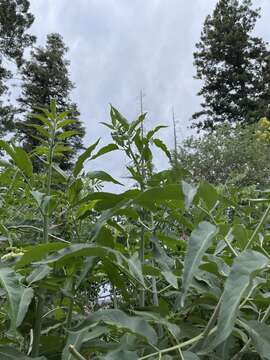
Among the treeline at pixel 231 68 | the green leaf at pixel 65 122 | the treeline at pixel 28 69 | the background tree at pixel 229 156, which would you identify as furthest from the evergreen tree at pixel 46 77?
the green leaf at pixel 65 122

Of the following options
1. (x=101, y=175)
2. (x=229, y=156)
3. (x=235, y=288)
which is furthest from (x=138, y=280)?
(x=229, y=156)

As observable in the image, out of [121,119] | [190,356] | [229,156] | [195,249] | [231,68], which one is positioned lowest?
[190,356]

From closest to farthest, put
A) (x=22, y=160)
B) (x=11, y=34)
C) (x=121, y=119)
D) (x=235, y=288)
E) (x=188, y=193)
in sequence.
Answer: (x=235, y=288)
(x=188, y=193)
(x=22, y=160)
(x=121, y=119)
(x=11, y=34)

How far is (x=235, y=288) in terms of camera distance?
0.46 metres

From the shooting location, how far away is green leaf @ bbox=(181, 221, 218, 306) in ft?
1.63

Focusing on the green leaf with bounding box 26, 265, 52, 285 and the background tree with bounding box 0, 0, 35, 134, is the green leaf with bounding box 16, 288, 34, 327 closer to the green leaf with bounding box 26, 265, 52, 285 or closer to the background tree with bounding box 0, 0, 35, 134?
the green leaf with bounding box 26, 265, 52, 285

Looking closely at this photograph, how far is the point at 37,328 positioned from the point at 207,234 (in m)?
0.28

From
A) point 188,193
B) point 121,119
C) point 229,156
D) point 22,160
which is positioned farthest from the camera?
point 229,156

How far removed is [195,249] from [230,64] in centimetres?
2100

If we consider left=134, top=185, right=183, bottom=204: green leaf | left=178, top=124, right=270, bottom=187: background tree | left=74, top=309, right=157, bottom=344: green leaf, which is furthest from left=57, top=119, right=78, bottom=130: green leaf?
left=178, top=124, right=270, bottom=187: background tree

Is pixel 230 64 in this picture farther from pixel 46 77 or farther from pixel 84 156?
pixel 84 156

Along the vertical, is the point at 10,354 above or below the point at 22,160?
below

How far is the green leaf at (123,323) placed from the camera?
0.54 meters

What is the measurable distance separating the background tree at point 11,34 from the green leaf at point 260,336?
17852 mm
